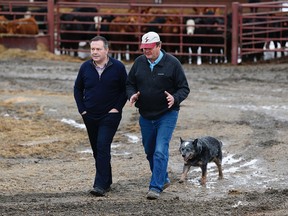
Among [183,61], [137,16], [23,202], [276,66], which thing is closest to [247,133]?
[23,202]

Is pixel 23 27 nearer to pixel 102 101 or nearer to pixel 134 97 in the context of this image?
pixel 102 101

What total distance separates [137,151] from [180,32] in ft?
38.4

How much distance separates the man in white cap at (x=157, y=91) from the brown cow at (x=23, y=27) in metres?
15.6

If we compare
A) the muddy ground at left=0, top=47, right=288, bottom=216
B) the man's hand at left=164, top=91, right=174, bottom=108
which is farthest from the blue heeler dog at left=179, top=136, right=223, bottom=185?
the man's hand at left=164, top=91, right=174, bottom=108

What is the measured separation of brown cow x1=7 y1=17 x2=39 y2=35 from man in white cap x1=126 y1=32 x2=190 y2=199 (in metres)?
15.6

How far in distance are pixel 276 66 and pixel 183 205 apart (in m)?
13.9

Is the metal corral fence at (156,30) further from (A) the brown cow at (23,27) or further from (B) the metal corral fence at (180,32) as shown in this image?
(A) the brown cow at (23,27)

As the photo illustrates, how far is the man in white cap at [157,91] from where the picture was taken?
8422mm

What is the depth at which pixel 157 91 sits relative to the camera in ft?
27.7

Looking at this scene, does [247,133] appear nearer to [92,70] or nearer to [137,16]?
[92,70]

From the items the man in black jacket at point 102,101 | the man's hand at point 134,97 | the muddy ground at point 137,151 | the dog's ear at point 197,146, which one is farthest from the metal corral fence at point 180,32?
the man's hand at point 134,97

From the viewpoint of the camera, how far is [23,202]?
26.7 ft

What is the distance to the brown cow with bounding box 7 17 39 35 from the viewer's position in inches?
933

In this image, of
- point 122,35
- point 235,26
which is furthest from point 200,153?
point 122,35
